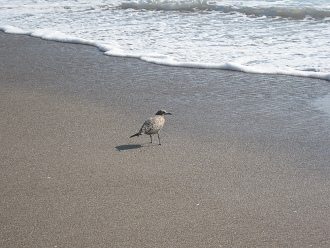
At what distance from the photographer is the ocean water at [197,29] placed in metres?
9.48

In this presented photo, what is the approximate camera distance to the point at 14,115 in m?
7.18

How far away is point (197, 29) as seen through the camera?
12.2m

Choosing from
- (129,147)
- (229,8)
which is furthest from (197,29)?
(129,147)

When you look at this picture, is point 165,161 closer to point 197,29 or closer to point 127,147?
point 127,147

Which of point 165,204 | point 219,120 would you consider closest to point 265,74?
point 219,120

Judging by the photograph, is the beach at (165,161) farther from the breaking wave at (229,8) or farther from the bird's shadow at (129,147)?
the breaking wave at (229,8)

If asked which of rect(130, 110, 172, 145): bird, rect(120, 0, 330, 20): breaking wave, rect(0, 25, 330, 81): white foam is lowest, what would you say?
rect(120, 0, 330, 20): breaking wave

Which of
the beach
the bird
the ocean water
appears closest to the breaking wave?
the ocean water

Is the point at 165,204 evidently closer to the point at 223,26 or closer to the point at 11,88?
the point at 11,88

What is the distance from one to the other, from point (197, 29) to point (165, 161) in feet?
22.4

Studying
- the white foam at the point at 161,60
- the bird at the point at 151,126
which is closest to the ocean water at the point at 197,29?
the white foam at the point at 161,60

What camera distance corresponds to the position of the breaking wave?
13.6m

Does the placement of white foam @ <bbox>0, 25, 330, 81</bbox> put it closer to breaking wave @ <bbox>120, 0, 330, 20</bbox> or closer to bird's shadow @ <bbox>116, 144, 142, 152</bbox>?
bird's shadow @ <bbox>116, 144, 142, 152</bbox>

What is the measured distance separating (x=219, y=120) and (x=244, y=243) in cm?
270
